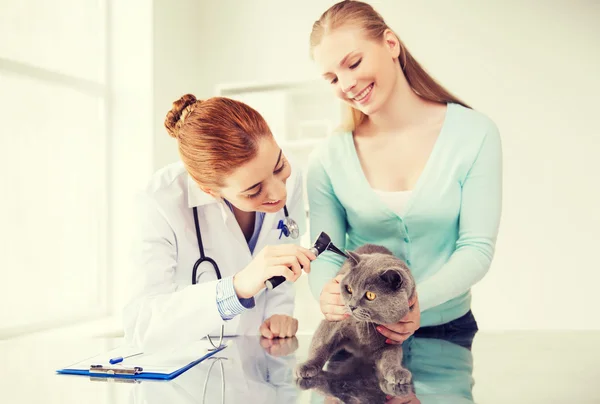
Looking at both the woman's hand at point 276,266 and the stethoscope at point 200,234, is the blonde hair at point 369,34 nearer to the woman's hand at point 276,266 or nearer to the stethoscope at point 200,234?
the stethoscope at point 200,234

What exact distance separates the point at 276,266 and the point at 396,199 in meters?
0.49

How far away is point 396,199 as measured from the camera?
4.83 ft

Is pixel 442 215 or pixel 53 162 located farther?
pixel 53 162

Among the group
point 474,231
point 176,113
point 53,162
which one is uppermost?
point 53,162

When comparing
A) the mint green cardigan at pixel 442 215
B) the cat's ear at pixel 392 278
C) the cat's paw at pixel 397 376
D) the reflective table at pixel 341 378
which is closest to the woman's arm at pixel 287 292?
the mint green cardigan at pixel 442 215

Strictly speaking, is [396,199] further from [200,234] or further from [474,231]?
[200,234]

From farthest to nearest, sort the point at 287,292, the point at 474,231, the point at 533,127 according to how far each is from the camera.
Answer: the point at 533,127 < the point at 287,292 < the point at 474,231

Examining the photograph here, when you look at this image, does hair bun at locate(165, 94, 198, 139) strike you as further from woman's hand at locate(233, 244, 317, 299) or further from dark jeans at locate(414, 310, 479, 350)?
dark jeans at locate(414, 310, 479, 350)

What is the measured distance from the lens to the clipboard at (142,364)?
3.08ft

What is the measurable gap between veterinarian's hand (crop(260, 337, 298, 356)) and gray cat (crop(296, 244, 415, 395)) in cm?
13

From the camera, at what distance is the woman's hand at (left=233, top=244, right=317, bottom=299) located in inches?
42.9

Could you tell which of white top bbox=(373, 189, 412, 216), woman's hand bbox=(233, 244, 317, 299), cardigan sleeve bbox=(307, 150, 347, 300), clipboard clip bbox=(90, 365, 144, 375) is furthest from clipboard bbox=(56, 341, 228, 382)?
white top bbox=(373, 189, 412, 216)

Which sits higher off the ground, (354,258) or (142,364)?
(354,258)

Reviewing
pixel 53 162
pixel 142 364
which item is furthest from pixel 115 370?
pixel 53 162
